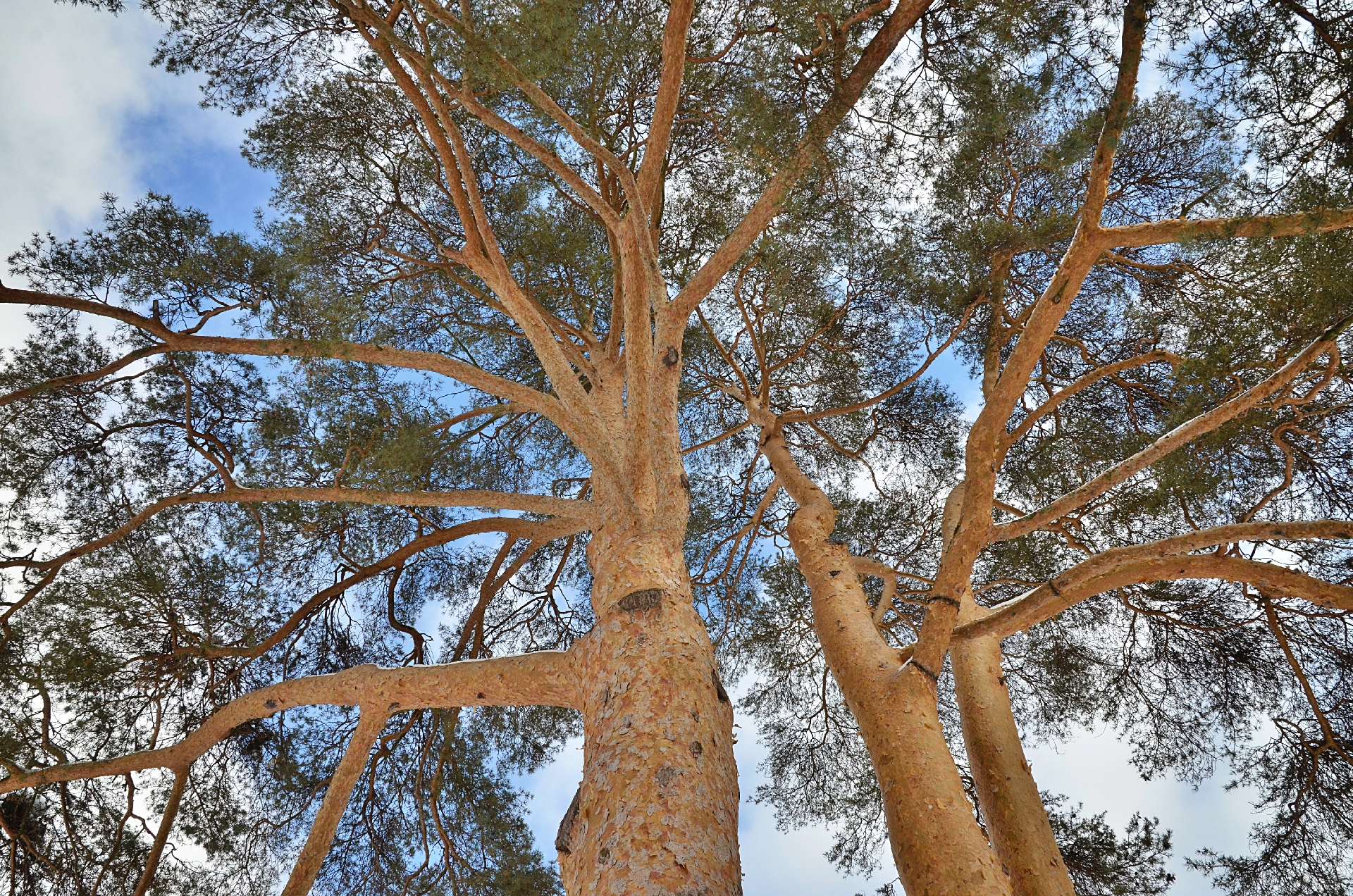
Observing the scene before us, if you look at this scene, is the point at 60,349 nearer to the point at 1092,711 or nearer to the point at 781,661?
the point at 781,661

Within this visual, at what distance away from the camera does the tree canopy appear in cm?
305

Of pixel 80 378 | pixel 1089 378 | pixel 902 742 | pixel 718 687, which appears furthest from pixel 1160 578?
pixel 80 378

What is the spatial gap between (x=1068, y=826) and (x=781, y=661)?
2.01 meters

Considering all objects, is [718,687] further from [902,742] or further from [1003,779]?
[1003,779]

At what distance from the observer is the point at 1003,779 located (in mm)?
3568

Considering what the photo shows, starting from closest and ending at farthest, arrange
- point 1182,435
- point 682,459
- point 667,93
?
point 1182,435 < point 667,93 < point 682,459

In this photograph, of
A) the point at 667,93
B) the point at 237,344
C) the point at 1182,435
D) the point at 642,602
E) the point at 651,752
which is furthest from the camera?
the point at 237,344

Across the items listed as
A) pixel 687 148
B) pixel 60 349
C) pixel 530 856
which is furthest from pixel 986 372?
pixel 60 349

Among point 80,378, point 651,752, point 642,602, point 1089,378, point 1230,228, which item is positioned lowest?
point 651,752

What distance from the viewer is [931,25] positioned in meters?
4.04

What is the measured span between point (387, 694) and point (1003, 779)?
8.49 ft

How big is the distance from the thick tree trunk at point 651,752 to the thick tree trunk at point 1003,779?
1.40m

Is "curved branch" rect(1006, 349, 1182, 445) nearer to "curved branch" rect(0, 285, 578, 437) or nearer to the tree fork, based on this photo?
the tree fork

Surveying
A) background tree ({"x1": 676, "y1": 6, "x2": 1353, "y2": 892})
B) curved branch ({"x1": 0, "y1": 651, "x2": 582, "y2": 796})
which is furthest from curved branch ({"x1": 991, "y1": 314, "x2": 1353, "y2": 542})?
curved branch ({"x1": 0, "y1": 651, "x2": 582, "y2": 796})
